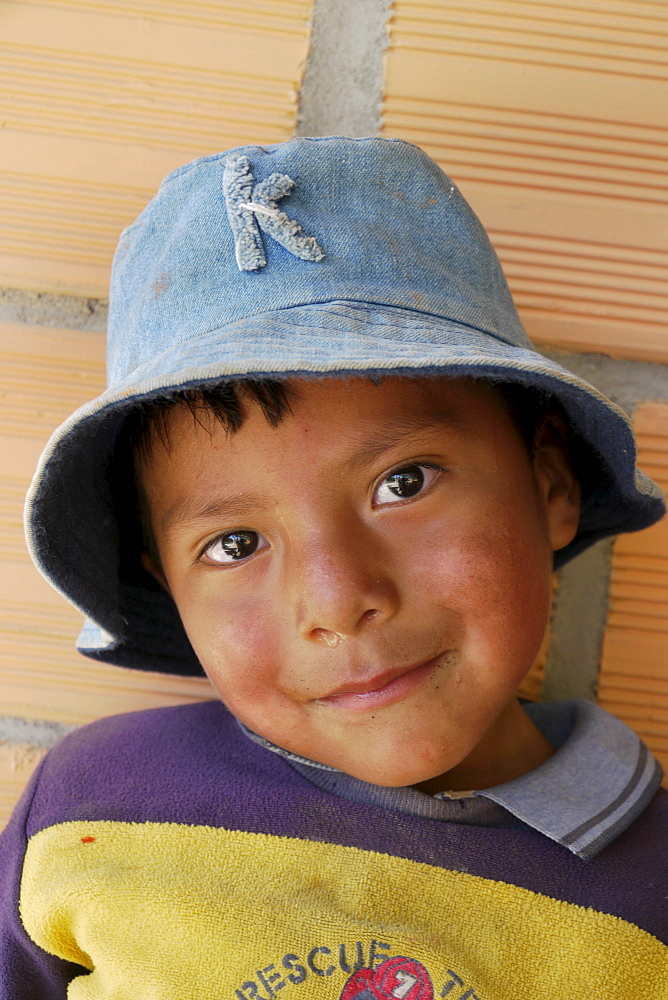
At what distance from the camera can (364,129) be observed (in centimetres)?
104

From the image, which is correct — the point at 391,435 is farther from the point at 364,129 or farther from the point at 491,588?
the point at 364,129

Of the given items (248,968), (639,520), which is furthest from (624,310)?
(248,968)

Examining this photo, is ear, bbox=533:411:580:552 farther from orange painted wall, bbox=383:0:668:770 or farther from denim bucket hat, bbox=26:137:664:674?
orange painted wall, bbox=383:0:668:770

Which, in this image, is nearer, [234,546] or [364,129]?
[234,546]

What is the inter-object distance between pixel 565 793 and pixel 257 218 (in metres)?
0.59

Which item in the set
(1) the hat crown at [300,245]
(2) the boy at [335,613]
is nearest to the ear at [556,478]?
(2) the boy at [335,613]

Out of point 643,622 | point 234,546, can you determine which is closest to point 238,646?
point 234,546

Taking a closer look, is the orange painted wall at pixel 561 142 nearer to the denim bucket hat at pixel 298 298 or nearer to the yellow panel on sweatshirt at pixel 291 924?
the denim bucket hat at pixel 298 298

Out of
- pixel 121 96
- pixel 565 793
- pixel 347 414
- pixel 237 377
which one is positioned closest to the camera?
pixel 237 377

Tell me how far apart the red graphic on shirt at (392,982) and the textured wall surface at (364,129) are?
23.7 inches

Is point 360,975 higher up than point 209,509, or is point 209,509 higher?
point 209,509

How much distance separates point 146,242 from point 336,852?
1.86ft

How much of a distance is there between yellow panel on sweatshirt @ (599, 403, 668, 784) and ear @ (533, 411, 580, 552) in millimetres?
191

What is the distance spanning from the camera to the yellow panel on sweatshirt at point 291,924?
2.50 ft
